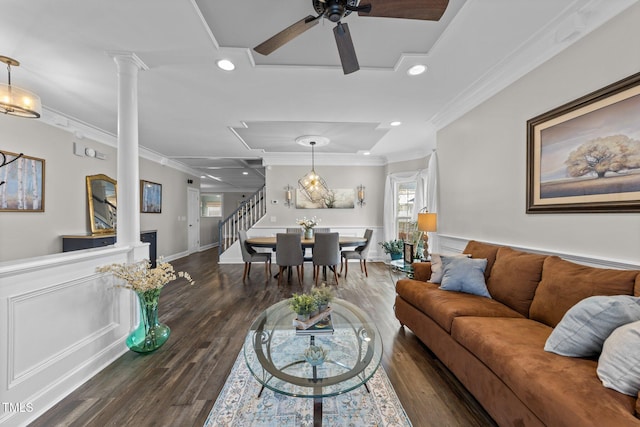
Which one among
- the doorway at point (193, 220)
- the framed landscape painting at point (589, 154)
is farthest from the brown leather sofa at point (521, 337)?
the doorway at point (193, 220)

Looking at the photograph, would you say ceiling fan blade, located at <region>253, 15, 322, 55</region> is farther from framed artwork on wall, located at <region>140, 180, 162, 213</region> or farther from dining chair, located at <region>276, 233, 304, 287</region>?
framed artwork on wall, located at <region>140, 180, 162, 213</region>

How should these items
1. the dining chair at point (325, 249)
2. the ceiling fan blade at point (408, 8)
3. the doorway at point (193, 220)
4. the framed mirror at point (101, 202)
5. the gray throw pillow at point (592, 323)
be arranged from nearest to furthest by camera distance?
the gray throw pillow at point (592, 323), the ceiling fan blade at point (408, 8), the framed mirror at point (101, 202), the dining chair at point (325, 249), the doorway at point (193, 220)

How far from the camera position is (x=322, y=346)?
1.67 m

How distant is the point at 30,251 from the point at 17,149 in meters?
1.33

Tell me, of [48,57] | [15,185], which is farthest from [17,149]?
[48,57]

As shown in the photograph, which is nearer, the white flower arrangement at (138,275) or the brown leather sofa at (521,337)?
the brown leather sofa at (521,337)

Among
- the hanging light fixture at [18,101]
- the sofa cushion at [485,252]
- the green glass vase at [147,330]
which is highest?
the hanging light fixture at [18,101]

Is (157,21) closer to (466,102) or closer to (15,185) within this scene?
(15,185)

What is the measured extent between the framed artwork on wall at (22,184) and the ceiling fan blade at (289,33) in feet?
11.1

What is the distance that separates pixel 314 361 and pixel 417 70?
9.11 feet

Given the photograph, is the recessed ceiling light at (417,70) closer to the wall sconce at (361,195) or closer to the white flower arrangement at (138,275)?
the white flower arrangement at (138,275)

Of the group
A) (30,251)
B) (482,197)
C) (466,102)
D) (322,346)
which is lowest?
(322,346)

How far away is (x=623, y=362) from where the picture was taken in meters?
1.02

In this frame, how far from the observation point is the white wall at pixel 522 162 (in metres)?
1.62
